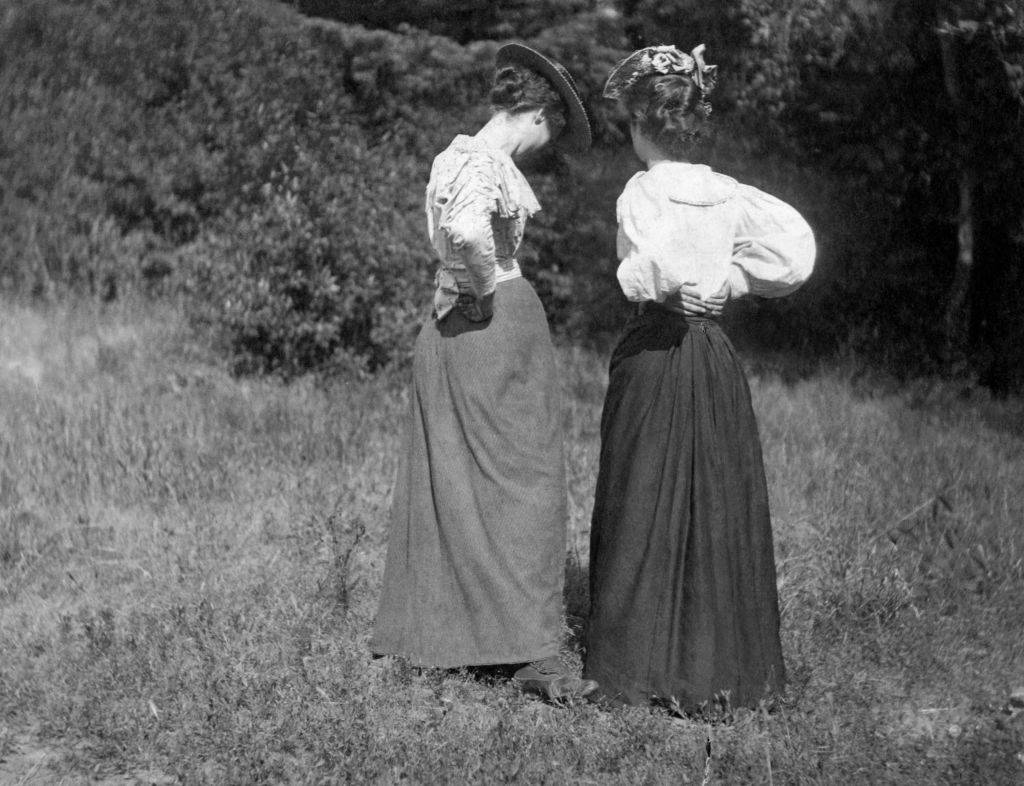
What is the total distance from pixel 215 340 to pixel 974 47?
6.29 metres

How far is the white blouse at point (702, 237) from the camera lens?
404cm

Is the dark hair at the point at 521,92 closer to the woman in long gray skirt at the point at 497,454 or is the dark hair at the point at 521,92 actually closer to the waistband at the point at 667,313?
the woman in long gray skirt at the point at 497,454

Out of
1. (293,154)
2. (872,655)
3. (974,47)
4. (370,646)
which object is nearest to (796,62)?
(974,47)

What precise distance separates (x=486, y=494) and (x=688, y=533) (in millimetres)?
716

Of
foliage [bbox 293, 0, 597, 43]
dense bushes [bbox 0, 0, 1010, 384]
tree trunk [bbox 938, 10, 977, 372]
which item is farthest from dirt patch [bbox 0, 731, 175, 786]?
tree trunk [bbox 938, 10, 977, 372]

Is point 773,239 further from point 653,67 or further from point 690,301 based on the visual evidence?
point 653,67

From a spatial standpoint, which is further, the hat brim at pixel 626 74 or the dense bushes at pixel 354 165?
the dense bushes at pixel 354 165

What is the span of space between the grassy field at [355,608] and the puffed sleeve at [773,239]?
1.42 metres

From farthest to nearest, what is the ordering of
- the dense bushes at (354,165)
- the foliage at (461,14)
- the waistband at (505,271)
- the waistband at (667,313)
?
the foliage at (461,14) < the dense bushes at (354,165) < the waistband at (505,271) < the waistband at (667,313)

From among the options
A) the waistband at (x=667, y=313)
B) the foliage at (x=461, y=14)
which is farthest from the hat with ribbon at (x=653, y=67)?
the foliage at (x=461, y=14)

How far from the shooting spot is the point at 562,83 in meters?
4.38

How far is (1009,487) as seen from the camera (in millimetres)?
6695

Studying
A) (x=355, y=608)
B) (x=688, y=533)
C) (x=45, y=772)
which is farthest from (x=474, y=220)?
(x=45, y=772)

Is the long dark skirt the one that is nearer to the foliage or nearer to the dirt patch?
the dirt patch
